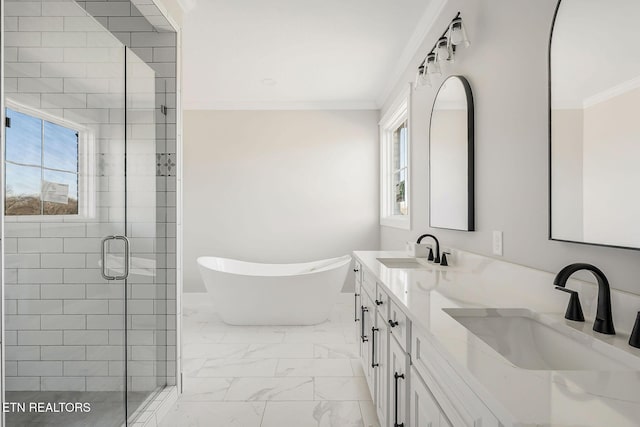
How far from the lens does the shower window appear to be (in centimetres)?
125

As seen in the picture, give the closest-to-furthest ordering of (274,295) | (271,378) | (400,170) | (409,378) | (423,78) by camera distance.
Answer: (409,378) → (423,78) → (271,378) → (274,295) → (400,170)

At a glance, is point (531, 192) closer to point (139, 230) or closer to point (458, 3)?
point (458, 3)

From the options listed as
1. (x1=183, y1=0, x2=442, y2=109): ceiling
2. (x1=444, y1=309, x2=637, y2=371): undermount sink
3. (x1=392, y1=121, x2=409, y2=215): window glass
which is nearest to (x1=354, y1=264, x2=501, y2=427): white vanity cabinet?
(x1=444, y1=309, x2=637, y2=371): undermount sink

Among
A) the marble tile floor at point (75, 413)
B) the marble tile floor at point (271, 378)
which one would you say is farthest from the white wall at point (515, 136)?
the marble tile floor at point (75, 413)

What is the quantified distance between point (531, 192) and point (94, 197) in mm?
1908

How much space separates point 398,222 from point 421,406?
102 inches

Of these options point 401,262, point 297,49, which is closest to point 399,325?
point 401,262

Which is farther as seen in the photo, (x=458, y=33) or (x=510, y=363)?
(x=458, y=33)

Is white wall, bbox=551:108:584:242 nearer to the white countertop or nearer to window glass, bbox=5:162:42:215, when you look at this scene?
the white countertop

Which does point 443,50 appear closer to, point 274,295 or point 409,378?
point 409,378

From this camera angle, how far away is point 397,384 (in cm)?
139

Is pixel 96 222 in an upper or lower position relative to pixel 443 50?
lower

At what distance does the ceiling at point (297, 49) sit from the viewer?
2.52m

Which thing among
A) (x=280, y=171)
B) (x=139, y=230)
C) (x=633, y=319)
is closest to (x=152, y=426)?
(x=139, y=230)
